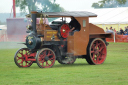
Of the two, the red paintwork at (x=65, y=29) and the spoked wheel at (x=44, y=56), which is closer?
the spoked wheel at (x=44, y=56)

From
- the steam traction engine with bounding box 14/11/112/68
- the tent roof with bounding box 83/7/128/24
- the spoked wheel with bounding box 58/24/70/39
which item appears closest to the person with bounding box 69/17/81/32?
the steam traction engine with bounding box 14/11/112/68

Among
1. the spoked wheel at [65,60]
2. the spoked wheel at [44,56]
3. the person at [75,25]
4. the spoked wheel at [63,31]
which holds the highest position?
the person at [75,25]

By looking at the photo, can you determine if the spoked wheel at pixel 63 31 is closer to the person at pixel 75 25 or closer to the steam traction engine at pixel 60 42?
the steam traction engine at pixel 60 42

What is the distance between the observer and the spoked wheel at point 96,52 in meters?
14.8

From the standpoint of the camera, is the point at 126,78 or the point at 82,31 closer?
the point at 126,78

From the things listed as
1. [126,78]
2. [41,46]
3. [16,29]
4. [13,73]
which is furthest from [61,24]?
[16,29]

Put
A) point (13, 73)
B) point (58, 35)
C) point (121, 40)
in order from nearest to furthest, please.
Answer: point (13, 73)
point (58, 35)
point (121, 40)

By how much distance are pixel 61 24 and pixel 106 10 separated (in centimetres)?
3235

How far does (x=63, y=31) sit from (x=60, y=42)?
1.47ft

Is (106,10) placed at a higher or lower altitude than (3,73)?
higher

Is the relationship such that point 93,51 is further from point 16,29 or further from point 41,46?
point 16,29

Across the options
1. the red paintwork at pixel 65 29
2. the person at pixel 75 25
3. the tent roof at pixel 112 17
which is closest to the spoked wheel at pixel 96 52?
the person at pixel 75 25

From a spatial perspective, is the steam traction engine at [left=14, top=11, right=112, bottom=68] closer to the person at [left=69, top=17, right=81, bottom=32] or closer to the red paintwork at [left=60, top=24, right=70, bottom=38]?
the red paintwork at [left=60, top=24, right=70, bottom=38]

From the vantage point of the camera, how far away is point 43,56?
13.4 meters
